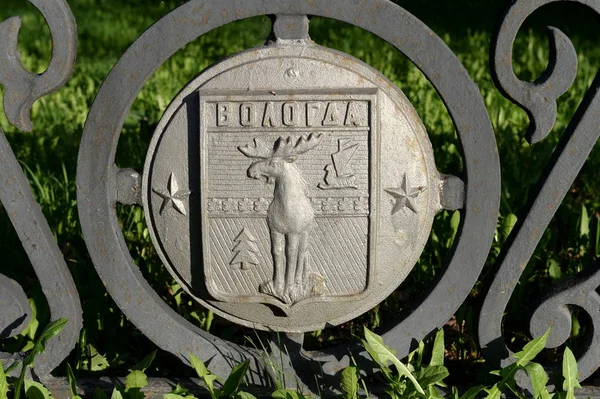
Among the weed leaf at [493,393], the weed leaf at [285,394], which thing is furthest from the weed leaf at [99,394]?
the weed leaf at [493,393]

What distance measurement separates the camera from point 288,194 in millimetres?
1964

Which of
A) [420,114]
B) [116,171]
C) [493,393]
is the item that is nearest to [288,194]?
[116,171]

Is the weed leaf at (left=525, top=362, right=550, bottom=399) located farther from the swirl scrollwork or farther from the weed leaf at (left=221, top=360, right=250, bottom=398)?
the weed leaf at (left=221, top=360, right=250, bottom=398)

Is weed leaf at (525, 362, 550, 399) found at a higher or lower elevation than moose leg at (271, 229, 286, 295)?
lower

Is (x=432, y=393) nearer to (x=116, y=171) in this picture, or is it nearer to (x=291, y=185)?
(x=291, y=185)

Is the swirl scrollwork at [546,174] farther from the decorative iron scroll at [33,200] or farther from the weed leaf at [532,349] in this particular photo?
the decorative iron scroll at [33,200]

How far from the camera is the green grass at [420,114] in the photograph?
2629mm

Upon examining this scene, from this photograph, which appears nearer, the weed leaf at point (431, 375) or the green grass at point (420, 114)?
the weed leaf at point (431, 375)

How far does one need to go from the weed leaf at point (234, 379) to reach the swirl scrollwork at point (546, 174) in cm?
54

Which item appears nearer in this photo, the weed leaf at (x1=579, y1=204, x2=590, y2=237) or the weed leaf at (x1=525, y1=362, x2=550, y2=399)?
the weed leaf at (x1=525, y1=362, x2=550, y2=399)

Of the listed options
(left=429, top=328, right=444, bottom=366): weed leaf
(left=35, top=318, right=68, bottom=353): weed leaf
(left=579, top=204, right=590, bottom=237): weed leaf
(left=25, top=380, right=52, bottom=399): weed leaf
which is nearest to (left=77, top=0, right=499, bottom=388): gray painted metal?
(left=429, top=328, right=444, bottom=366): weed leaf

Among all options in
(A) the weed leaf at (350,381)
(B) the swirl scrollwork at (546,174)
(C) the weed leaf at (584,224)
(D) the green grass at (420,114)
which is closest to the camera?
(B) the swirl scrollwork at (546,174)

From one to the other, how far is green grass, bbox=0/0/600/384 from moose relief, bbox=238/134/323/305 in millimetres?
344

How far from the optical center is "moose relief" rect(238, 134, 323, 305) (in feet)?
6.36
